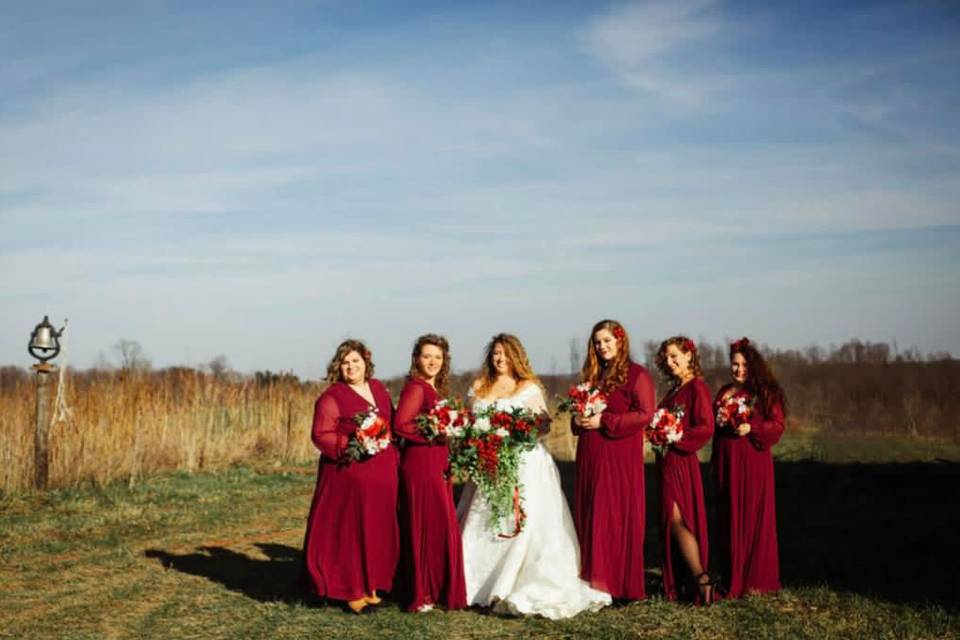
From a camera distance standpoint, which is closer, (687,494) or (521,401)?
(687,494)

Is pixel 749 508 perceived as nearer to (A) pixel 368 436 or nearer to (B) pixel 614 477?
(B) pixel 614 477

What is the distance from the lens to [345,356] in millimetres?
8992

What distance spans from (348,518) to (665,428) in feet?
9.55

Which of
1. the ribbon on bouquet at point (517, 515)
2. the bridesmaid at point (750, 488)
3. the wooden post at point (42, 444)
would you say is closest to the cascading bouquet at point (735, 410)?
the bridesmaid at point (750, 488)

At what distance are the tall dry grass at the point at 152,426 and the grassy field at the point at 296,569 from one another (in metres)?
0.66

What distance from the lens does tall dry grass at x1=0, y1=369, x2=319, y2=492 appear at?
17.3 m

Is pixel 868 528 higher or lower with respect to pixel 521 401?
lower

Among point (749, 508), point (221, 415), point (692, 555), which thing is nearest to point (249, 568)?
point (692, 555)

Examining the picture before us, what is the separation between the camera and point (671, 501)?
870 cm

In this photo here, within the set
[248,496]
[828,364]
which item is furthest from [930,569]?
[828,364]

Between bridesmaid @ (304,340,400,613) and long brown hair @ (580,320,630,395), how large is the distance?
1.89 m

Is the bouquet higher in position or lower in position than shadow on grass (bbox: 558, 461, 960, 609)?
higher

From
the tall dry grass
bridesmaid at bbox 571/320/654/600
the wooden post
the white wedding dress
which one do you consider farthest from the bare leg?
the wooden post

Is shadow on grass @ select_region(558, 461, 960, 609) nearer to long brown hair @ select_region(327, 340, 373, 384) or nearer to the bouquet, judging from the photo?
the bouquet
